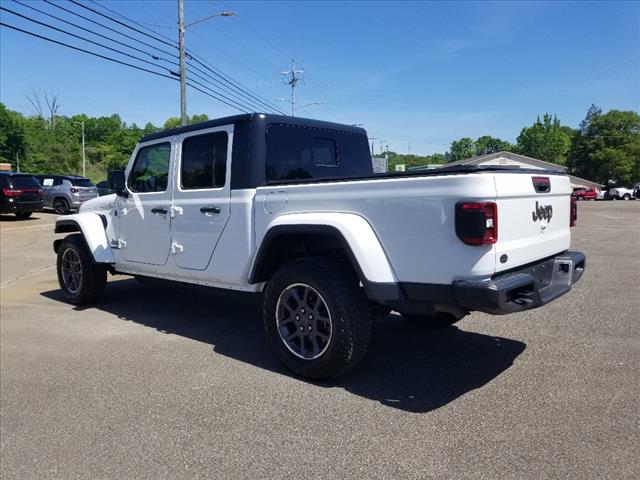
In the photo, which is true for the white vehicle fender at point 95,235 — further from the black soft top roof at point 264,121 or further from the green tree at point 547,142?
the green tree at point 547,142

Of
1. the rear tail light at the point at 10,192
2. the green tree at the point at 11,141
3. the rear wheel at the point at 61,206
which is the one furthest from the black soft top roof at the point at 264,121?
the green tree at the point at 11,141

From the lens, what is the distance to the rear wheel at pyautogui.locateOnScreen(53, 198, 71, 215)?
2311 cm

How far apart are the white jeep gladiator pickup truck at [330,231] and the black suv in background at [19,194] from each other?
53.6 ft

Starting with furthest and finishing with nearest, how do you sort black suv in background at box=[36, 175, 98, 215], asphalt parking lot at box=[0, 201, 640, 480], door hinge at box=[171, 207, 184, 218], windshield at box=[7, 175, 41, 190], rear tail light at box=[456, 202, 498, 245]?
black suv in background at box=[36, 175, 98, 215] → windshield at box=[7, 175, 41, 190] → door hinge at box=[171, 207, 184, 218] → rear tail light at box=[456, 202, 498, 245] → asphalt parking lot at box=[0, 201, 640, 480]

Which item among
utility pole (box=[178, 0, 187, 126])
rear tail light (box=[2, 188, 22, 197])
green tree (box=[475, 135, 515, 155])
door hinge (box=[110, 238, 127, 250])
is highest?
green tree (box=[475, 135, 515, 155])

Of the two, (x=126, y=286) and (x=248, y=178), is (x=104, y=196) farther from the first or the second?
(x=248, y=178)

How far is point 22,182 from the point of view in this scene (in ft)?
65.2

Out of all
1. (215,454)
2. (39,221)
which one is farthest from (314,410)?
(39,221)

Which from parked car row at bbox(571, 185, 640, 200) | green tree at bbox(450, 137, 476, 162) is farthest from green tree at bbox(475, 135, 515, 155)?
parked car row at bbox(571, 185, 640, 200)

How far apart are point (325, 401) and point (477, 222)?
1612 mm

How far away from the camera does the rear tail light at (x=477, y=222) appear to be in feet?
9.99

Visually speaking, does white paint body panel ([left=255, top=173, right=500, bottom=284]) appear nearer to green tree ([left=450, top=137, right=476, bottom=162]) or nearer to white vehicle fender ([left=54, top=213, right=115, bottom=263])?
white vehicle fender ([left=54, top=213, right=115, bottom=263])

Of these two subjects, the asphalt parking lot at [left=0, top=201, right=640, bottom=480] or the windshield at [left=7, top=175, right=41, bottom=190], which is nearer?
the asphalt parking lot at [left=0, top=201, right=640, bottom=480]

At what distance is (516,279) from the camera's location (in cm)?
324
